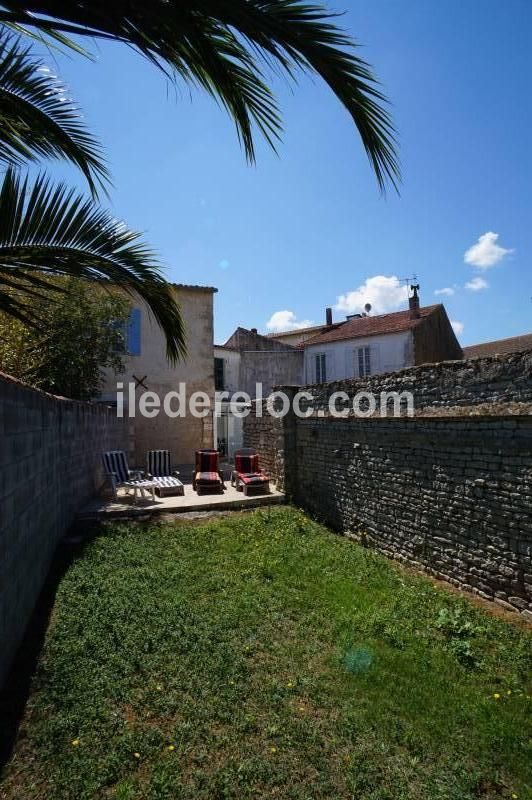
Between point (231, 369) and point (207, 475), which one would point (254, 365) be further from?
point (207, 475)

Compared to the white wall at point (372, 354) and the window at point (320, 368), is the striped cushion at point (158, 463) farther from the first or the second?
the window at point (320, 368)

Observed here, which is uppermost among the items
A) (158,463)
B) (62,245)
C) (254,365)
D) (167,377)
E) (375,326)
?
(375,326)

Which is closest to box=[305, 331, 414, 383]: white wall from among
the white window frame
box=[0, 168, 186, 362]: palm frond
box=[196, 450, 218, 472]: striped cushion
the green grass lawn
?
the white window frame

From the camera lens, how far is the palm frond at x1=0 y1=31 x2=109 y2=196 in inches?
121

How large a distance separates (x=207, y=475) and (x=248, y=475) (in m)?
1.10

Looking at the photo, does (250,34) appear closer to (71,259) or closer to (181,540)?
(71,259)

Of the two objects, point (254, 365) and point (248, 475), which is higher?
point (254, 365)

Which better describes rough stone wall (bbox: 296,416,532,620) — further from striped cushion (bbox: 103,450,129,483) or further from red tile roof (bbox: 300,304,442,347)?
red tile roof (bbox: 300,304,442,347)

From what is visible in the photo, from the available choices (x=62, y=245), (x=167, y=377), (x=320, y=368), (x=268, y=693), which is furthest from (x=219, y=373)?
(x=268, y=693)

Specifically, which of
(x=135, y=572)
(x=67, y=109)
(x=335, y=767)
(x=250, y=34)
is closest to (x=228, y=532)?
(x=135, y=572)

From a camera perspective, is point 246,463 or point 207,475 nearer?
point 207,475

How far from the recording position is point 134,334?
1667cm

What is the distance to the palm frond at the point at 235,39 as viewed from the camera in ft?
6.17

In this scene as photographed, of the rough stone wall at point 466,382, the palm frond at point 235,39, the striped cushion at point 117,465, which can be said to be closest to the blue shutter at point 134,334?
the striped cushion at point 117,465
